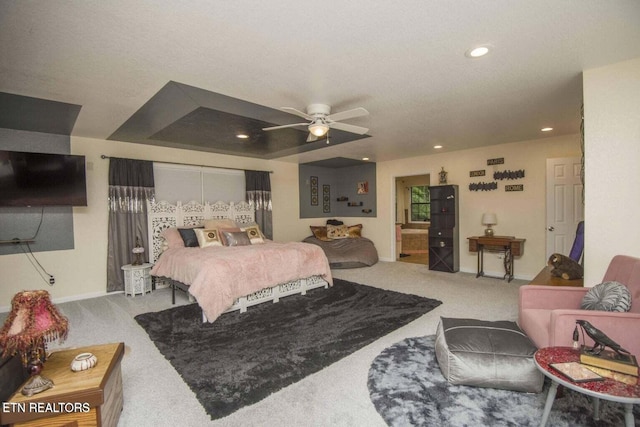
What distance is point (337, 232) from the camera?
273 inches

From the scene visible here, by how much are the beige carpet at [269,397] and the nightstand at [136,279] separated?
147mm

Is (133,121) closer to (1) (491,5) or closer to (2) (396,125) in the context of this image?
(2) (396,125)

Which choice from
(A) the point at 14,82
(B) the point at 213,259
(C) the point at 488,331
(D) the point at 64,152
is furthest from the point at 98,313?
(C) the point at 488,331

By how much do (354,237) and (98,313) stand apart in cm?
492

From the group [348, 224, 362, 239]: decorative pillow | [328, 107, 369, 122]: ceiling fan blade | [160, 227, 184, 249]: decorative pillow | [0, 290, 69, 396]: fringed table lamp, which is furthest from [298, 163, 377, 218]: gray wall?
[0, 290, 69, 396]: fringed table lamp

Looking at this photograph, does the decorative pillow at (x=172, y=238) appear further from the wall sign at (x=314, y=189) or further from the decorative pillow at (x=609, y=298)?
the decorative pillow at (x=609, y=298)

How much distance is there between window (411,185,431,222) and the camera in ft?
29.3

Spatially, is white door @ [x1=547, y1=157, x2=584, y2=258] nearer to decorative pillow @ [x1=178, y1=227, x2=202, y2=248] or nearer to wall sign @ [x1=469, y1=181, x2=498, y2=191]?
wall sign @ [x1=469, y1=181, x2=498, y2=191]

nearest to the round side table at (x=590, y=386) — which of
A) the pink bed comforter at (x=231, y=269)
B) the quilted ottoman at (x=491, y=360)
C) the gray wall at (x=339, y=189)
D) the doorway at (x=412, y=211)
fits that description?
the quilted ottoman at (x=491, y=360)

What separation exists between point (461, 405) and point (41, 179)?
505 cm

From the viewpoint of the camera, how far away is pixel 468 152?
18.3 ft

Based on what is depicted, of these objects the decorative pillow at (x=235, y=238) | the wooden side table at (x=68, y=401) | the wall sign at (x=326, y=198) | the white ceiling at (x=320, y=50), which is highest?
the white ceiling at (x=320, y=50)

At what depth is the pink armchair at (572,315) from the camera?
67.9 inches

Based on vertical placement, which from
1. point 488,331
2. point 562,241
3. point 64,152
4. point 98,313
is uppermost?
point 64,152
